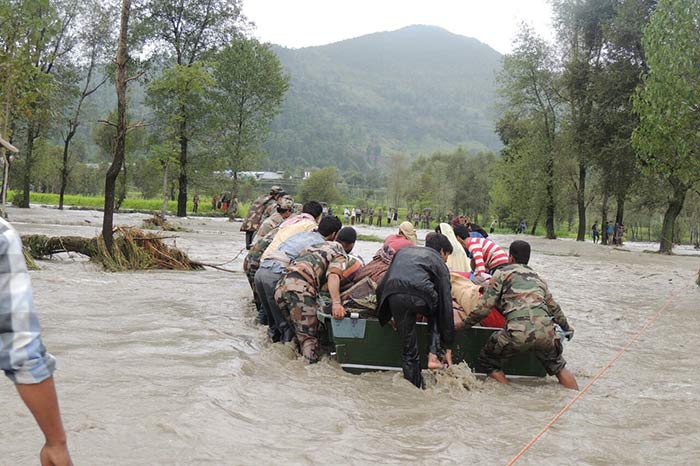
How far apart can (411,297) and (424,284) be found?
0.18 metres

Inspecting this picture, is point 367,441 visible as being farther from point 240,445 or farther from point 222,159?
point 222,159

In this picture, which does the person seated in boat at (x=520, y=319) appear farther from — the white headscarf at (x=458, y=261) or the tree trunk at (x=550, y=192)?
the tree trunk at (x=550, y=192)

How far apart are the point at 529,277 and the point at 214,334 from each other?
13.4 ft

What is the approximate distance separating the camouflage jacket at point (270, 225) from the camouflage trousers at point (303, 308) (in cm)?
283

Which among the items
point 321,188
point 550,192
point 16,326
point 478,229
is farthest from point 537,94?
point 321,188

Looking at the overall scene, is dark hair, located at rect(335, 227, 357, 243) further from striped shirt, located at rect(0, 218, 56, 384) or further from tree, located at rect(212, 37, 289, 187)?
tree, located at rect(212, 37, 289, 187)

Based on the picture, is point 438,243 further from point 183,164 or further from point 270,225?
point 183,164

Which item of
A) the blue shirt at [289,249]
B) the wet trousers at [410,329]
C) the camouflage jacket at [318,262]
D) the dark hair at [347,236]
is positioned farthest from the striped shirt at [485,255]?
the wet trousers at [410,329]

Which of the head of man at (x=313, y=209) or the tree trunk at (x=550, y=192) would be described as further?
the tree trunk at (x=550, y=192)

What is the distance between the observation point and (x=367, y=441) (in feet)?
16.0

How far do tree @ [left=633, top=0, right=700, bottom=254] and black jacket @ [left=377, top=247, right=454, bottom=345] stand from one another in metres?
12.7

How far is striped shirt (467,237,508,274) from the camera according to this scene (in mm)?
9148

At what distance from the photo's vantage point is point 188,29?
40969mm

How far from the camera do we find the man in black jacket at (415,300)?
6211 mm
